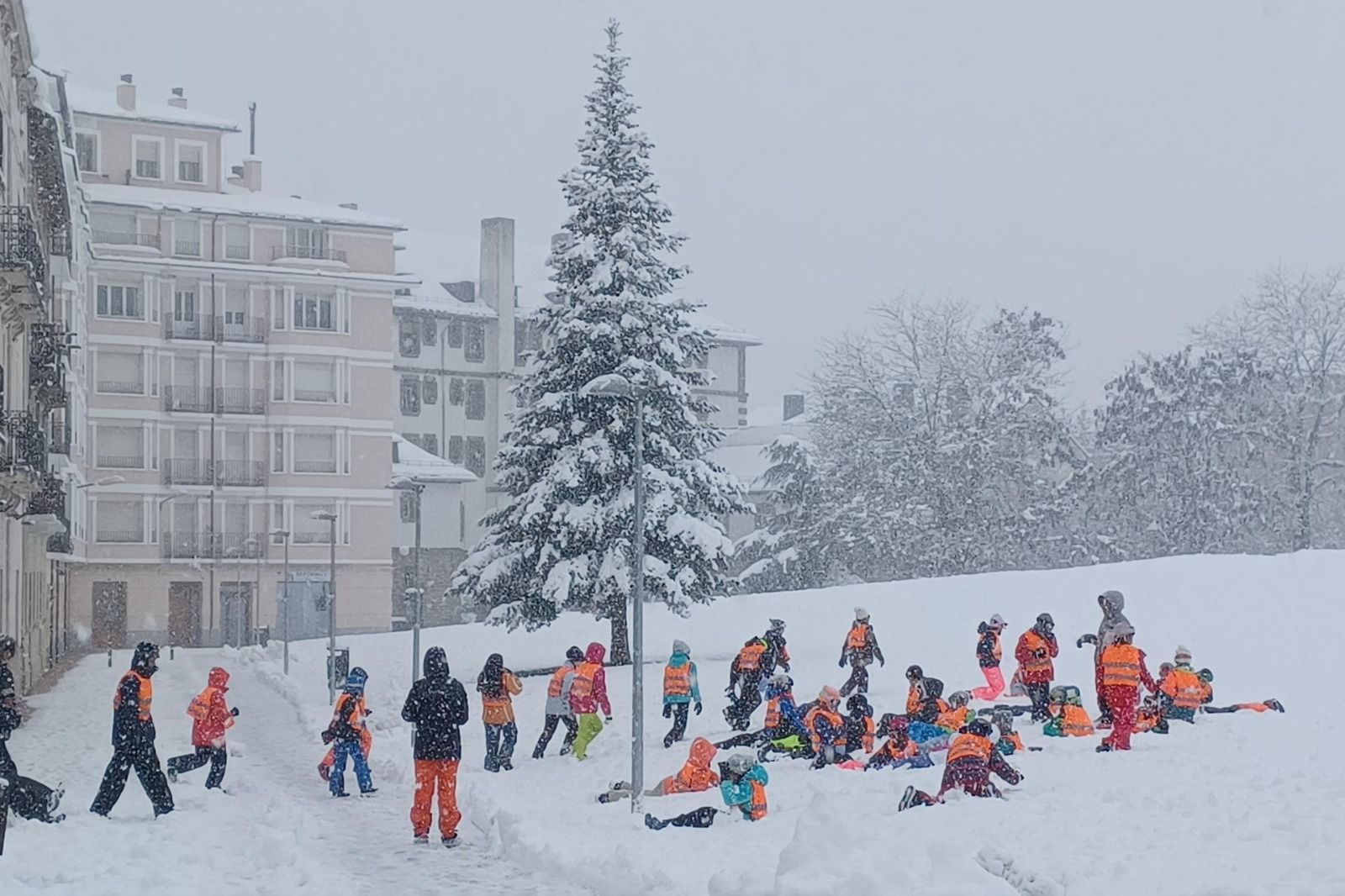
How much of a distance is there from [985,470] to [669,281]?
25.8 m

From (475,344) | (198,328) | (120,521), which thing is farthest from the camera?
(475,344)

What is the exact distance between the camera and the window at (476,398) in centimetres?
7751

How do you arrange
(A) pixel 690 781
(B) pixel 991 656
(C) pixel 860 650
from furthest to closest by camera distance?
(B) pixel 991 656 < (C) pixel 860 650 < (A) pixel 690 781

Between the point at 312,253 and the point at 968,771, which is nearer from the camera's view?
the point at 968,771

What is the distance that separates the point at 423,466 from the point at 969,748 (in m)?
56.1

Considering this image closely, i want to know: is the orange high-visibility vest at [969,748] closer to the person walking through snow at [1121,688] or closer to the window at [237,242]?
the person walking through snow at [1121,688]

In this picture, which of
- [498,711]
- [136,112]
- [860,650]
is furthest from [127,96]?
[498,711]

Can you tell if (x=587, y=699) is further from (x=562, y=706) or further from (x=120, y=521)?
(x=120, y=521)

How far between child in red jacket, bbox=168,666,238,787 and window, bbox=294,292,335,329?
49238mm

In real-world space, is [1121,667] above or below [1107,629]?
below

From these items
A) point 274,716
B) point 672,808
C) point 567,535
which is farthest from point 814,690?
point 672,808

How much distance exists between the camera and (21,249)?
2953cm

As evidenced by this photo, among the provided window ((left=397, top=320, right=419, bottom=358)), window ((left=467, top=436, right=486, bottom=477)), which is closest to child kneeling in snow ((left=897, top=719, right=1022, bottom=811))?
window ((left=397, top=320, right=419, bottom=358))

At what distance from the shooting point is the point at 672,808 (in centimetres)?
1777
